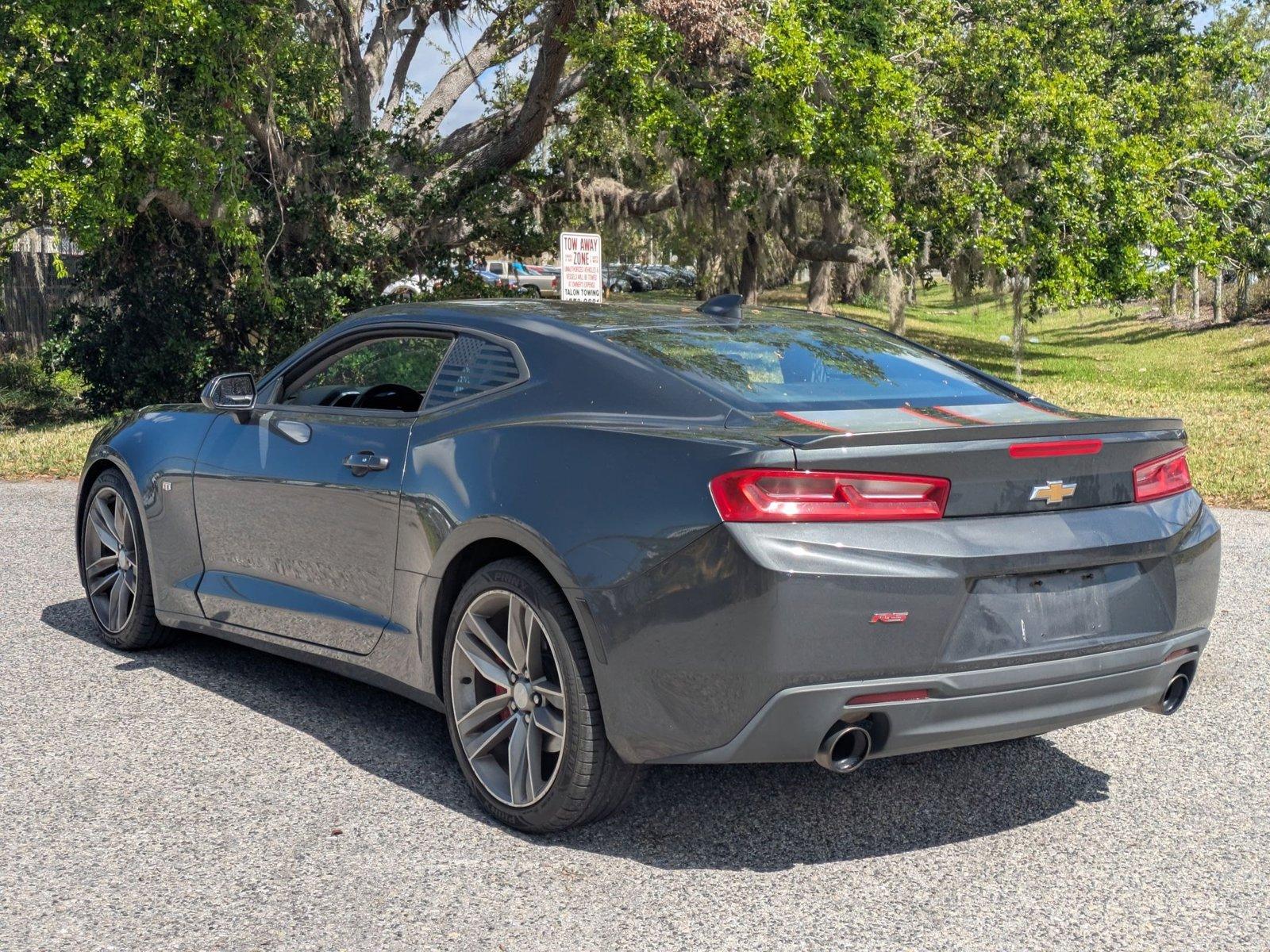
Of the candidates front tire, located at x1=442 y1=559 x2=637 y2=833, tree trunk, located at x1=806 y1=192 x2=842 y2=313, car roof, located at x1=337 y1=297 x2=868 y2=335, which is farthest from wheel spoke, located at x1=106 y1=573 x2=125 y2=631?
tree trunk, located at x1=806 y1=192 x2=842 y2=313

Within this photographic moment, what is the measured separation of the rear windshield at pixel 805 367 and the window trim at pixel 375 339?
0.39 meters

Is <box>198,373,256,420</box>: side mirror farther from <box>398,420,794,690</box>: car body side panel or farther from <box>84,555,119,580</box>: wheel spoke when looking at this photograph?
<box>398,420,794,690</box>: car body side panel

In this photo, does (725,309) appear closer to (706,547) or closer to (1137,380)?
(706,547)

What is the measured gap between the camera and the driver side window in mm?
5031

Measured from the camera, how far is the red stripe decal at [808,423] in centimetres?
372

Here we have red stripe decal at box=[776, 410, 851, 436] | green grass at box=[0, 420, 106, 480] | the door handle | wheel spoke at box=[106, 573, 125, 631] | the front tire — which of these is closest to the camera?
red stripe decal at box=[776, 410, 851, 436]

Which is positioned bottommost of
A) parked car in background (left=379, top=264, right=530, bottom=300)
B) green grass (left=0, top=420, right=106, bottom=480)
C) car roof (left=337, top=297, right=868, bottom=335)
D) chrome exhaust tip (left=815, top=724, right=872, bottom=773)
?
green grass (left=0, top=420, right=106, bottom=480)

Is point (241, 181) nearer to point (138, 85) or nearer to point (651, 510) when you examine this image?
point (138, 85)

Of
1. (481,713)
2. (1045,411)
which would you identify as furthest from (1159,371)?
(481,713)

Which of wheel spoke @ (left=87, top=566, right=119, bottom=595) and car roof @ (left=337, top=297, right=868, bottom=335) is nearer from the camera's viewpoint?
car roof @ (left=337, top=297, right=868, bottom=335)

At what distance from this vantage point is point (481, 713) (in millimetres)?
4246

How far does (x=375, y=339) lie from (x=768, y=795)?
2.21m

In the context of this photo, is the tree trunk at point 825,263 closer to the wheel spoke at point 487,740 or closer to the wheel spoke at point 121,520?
the wheel spoke at point 121,520

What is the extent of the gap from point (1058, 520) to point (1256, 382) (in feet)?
69.3
